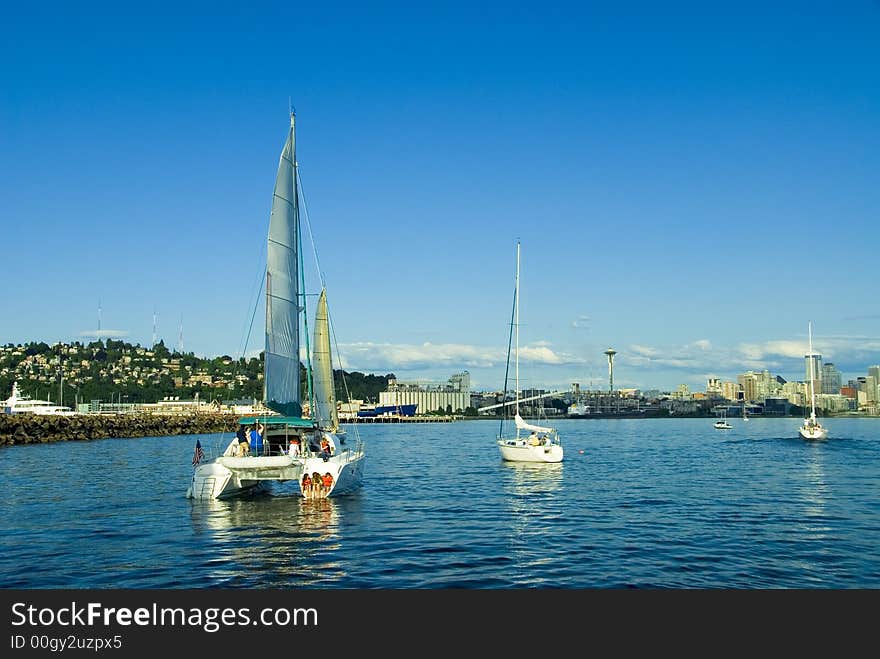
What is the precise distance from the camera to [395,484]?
37.3 meters

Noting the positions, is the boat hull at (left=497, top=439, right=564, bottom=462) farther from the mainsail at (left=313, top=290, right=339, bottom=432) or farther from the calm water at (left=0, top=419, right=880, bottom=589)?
the mainsail at (left=313, top=290, right=339, bottom=432)

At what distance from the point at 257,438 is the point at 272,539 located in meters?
7.99

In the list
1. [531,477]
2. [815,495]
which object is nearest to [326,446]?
[531,477]

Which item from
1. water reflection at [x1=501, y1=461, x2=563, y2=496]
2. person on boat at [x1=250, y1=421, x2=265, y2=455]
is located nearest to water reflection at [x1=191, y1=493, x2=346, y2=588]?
person on boat at [x1=250, y1=421, x2=265, y2=455]

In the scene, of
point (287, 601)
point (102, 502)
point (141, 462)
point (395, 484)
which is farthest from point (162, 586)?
point (141, 462)

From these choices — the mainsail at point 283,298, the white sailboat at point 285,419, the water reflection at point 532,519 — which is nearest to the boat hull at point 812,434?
the water reflection at point 532,519

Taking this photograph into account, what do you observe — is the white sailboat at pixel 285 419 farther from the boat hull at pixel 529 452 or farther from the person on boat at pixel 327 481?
the boat hull at pixel 529 452

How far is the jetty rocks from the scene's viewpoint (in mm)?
76375

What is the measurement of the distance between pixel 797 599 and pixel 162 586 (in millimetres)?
11657

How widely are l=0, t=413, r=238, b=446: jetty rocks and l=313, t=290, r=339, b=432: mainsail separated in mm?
19085

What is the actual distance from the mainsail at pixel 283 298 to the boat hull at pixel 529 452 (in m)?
20.2

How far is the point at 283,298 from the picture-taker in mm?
30578

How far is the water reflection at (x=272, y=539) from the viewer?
1652 centimetres

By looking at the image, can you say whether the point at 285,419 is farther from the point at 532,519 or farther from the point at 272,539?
the point at 532,519
